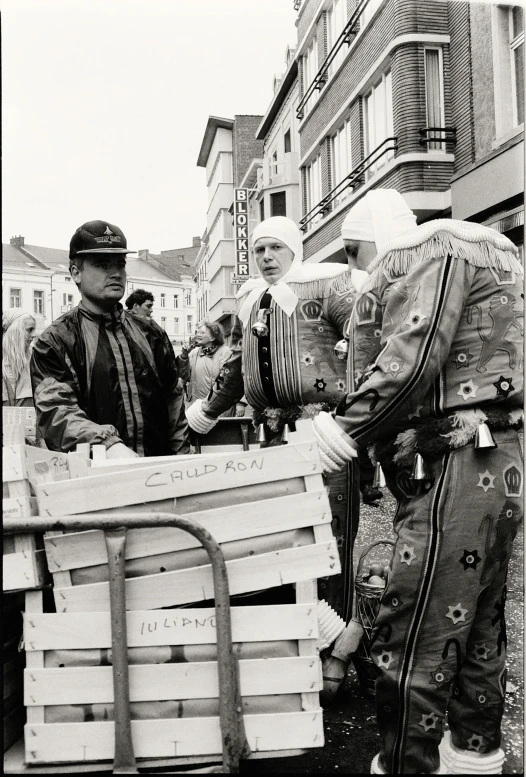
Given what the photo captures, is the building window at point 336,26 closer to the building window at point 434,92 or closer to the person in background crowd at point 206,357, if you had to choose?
the building window at point 434,92

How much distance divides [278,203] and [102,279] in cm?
3164

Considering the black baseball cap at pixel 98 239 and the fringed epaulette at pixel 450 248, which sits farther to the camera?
the black baseball cap at pixel 98 239

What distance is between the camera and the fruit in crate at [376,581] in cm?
365

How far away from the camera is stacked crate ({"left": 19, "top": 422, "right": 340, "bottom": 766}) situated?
200cm

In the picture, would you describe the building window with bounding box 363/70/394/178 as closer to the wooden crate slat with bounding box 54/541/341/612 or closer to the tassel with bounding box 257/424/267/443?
the tassel with bounding box 257/424/267/443

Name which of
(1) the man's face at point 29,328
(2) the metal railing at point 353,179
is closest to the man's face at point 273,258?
(1) the man's face at point 29,328

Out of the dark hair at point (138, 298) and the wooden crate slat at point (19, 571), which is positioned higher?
the dark hair at point (138, 298)

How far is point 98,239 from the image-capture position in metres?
3.56

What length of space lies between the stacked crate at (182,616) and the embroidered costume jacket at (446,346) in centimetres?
37

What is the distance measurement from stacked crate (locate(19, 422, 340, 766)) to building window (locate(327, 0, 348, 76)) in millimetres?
19417

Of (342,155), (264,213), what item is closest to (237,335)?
(342,155)

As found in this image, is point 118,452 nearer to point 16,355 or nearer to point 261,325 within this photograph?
point 261,325

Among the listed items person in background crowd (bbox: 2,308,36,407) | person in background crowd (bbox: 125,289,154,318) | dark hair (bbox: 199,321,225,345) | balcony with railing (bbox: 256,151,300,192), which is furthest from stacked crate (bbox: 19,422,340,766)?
balcony with railing (bbox: 256,151,300,192)

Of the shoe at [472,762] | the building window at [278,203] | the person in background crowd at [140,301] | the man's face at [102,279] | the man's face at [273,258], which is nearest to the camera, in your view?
the shoe at [472,762]
